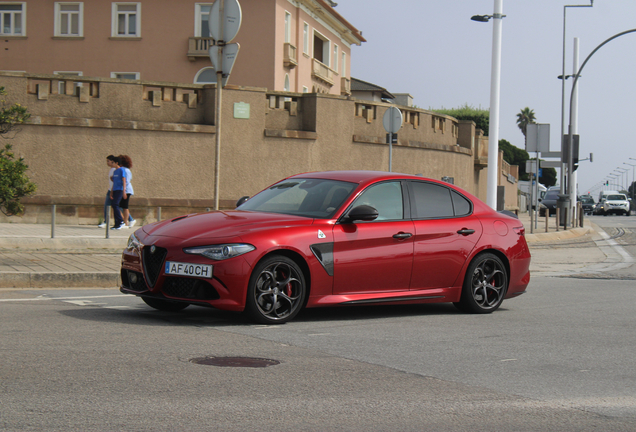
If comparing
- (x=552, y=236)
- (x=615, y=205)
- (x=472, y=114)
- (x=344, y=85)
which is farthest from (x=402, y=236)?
(x=472, y=114)

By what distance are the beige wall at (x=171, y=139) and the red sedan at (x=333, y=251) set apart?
13032 mm

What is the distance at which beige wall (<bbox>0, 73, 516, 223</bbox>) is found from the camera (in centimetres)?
2019

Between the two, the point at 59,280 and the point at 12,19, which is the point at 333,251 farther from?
the point at 12,19

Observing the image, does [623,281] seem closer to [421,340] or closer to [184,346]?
[421,340]

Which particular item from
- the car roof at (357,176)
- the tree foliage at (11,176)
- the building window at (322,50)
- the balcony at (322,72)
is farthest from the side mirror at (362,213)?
the building window at (322,50)

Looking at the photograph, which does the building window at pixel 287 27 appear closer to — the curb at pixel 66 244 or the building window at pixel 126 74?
the building window at pixel 126 74

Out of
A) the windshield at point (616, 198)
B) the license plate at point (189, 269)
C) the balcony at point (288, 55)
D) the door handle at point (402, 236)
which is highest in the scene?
the balcony at point (288, 55)

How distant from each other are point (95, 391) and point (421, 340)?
10.0ft

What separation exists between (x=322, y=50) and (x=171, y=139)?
→ 84.6ft

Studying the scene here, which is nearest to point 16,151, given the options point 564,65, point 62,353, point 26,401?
point 62,353

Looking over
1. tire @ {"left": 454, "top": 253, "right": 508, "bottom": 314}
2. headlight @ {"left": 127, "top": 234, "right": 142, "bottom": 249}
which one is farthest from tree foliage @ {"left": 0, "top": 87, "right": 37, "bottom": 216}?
tire @ {"left": 454, "top": 253, "right": 508, "bottom": 314}

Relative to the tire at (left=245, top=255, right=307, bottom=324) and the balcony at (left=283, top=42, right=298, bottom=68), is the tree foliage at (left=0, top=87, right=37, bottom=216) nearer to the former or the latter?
the tire at (left=245, top=255, right=307, bottom=324)

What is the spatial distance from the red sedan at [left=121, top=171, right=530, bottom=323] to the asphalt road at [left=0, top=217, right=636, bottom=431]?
282mm

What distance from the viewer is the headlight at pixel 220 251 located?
681 centimetres
